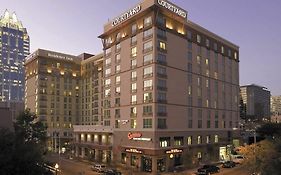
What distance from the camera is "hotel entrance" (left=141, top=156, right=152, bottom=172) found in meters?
78.2

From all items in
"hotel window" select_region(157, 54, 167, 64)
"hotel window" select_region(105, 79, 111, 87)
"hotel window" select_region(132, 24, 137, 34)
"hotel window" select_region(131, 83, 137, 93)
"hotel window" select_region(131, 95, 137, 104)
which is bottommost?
"hotel window" select_region(131, 95, 137, 104)

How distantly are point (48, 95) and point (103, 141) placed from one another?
5607 centimetres

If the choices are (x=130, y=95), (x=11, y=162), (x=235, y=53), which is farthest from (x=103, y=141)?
(x=11, y=162)

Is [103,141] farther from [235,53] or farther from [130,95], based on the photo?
[235,53]

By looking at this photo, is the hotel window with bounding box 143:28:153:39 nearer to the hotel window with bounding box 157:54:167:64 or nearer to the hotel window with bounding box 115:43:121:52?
the hotel window with bounding box 157:54:167:64

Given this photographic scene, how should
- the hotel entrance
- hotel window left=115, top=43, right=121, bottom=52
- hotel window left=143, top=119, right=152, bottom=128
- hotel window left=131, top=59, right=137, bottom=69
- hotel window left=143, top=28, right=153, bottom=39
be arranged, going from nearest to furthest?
the hotel entrance, hotel window left=143, top=119, right=152, bottom=128, hotel window left=143, top=28, right=153, bottom=39, hotel window left=131, top=59, right=137, bottom=69, hotel window left=115, top=43, right=121, bottom=52

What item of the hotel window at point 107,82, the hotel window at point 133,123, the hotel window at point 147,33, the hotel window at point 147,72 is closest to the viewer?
the hotel window at point 147,72

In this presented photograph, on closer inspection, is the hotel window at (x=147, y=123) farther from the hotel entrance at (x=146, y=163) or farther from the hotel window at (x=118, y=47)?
the hotel window at (x=118, y=47)

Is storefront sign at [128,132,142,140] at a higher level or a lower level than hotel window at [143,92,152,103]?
lower

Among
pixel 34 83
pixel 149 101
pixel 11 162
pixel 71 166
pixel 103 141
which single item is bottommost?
pixel 71 166

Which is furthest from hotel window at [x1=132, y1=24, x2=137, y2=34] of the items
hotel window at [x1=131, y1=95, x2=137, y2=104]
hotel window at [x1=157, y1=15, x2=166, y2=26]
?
hotel window at [x1=131, y1=95, x2=137, y2=104]

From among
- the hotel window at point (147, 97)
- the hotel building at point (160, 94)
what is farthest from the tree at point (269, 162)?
the hotel window at point (147, 97)

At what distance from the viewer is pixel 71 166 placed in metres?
88.9

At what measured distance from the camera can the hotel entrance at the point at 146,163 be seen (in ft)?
257
